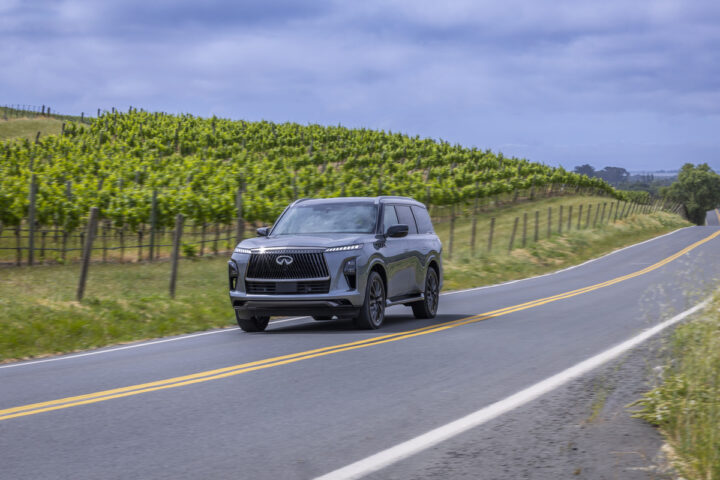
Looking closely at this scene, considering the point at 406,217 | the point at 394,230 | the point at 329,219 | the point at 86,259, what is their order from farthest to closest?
the point at 406,217, the point at 86,259, the point at 329,219, the point at 394,230

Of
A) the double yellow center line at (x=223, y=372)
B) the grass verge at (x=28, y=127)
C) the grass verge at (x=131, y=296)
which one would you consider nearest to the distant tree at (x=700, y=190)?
the grass verge at (x=28, y=127)

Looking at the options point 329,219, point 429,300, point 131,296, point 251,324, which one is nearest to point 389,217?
point 329,219

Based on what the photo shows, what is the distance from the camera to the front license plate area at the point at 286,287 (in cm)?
1188

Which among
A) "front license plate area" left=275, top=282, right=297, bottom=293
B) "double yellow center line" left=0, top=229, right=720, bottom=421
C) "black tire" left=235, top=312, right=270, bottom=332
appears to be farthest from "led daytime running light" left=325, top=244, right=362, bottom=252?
"black tire" left=235, top=312, right=270, bottom=332

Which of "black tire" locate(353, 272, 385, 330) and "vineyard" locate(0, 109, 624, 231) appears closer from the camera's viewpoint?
"black tire" locate(353, 272, 385, 330)

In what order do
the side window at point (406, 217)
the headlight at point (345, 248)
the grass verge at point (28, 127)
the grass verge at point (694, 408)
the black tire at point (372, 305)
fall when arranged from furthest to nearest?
the grass verge at point (28, 127)
the side window at point (406, 217)
the black tire at point (372, 305)
the headlight at point (345, 248)
the grass verge at point (694, 408)

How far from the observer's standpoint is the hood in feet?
39.4

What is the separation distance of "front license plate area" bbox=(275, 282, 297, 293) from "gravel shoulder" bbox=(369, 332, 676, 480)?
521cm

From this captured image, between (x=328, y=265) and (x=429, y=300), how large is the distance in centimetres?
334

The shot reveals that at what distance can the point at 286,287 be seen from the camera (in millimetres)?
11906

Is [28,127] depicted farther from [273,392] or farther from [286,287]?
[273,392]

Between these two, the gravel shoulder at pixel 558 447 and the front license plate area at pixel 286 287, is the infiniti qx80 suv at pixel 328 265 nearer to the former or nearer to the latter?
the front license plate area at pixel 286 287

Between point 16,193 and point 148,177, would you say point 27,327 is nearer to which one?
point 16,193

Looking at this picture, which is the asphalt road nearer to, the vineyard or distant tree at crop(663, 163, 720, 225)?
the vineyard
